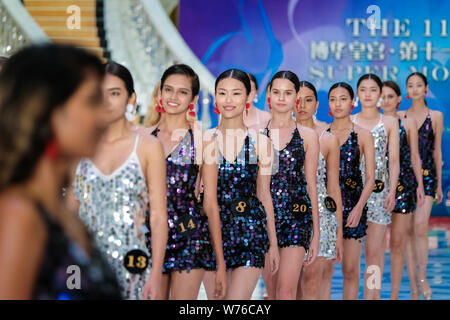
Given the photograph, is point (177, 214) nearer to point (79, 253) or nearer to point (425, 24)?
point (79, 253)

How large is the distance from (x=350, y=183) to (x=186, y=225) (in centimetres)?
238

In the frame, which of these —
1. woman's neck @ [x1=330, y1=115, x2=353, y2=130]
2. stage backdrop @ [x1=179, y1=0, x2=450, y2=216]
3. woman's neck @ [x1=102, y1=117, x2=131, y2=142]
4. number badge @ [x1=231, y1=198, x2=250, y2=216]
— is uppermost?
stage backdrop @ [x1=179, y1=0, x2=450, y2=216]

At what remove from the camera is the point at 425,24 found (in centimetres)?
1216

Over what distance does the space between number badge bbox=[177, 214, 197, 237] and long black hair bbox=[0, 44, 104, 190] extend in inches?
100

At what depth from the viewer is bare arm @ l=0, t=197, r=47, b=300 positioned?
4.28 feet

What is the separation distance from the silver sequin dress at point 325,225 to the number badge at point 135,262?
7.32ft

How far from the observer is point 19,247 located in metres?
1.31

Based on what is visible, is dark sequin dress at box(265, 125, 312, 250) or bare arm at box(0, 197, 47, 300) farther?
dark sequin dress at box(265, 125, 312, 250)

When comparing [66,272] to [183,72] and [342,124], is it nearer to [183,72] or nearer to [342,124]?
[183,72]

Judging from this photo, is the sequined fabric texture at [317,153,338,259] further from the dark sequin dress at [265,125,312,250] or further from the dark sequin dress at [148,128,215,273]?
the dark sequin dress at [148,128,215,273]

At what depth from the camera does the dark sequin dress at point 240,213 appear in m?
4.21

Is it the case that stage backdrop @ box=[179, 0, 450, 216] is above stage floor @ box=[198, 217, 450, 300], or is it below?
above

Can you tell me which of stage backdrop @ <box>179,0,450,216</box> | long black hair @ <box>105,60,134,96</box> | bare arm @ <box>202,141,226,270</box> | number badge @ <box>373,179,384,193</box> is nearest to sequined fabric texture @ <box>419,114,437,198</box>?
number badge @ <box>373,179,384,193</box>

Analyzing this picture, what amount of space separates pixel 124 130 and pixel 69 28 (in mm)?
6589
